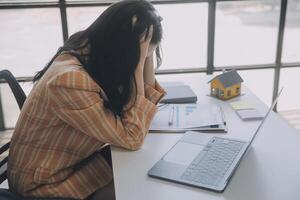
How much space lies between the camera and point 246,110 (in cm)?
155

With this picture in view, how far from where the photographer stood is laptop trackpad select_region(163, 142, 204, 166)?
1.17 m

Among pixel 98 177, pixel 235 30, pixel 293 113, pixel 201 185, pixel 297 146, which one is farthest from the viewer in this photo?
pixel 293 113

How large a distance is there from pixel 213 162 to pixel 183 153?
0.12 m

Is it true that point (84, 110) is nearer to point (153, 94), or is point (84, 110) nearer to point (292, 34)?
point (153, 94)

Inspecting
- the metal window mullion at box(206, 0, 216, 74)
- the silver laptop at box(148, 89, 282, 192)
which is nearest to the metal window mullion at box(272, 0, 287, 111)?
the metal window mullion at box(206, 0, 216, 74)

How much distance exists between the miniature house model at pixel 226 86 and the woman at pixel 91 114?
513 mm

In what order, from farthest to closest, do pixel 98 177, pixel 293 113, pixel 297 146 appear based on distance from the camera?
pixel 293 113, pixel 98 177, pixel 297 146

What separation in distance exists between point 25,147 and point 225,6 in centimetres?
201

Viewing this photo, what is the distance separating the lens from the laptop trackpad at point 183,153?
1165mm

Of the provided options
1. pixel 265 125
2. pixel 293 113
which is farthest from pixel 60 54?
pixel 293 113

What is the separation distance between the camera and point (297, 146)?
123 cm

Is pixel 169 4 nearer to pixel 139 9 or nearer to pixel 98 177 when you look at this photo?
pixel 139 9

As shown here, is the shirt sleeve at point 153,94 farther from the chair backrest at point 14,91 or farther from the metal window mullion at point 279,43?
the metal window mullion at point 279,43

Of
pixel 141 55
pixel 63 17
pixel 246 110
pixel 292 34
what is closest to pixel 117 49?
pixel 141 55
